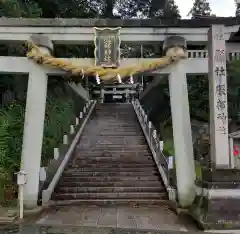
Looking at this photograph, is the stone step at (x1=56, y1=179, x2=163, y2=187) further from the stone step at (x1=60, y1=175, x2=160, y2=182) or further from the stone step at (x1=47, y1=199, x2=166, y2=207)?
the stone step at (x1=47, y1=199, x2=166, y2=207)

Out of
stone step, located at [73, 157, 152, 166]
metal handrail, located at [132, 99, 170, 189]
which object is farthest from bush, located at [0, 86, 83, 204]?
metal handrail, located at [132, 99, 170, 189]

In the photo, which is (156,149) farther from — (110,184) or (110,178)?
(110,184)

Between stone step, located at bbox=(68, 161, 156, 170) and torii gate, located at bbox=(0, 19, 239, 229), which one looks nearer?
torii gate, located at bbox=(0, 19, 239, 229)

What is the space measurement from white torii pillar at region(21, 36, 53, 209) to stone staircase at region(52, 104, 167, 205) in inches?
48.3

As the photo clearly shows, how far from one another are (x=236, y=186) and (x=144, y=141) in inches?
325

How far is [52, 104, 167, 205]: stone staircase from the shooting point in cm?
1112

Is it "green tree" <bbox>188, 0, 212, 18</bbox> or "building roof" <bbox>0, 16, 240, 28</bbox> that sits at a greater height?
"green tree" <bbox>188, 0, 212, 18</bbox>

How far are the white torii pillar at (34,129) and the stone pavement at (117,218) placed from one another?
86 cm

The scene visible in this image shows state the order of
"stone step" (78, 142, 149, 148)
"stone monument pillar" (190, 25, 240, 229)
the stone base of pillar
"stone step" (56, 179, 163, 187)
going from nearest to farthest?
the stone base of pillar < "stone monument pillar" (190, 25, 240, 229) < "stone step" (56, 179, 163, 187) < "stone step" (78, 142, 149, 148)

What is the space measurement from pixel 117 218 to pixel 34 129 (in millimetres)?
3423

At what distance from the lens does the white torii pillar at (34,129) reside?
9.84 meters

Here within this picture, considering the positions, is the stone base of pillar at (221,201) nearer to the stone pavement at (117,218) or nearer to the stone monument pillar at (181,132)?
the stone pavement at (117,218)

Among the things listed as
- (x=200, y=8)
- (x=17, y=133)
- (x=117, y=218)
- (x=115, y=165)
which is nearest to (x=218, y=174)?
(x=117, y=218)

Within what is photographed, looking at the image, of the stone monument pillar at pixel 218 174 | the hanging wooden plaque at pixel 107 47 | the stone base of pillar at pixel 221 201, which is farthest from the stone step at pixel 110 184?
the hanging wooden plaque at pixel 107 47
